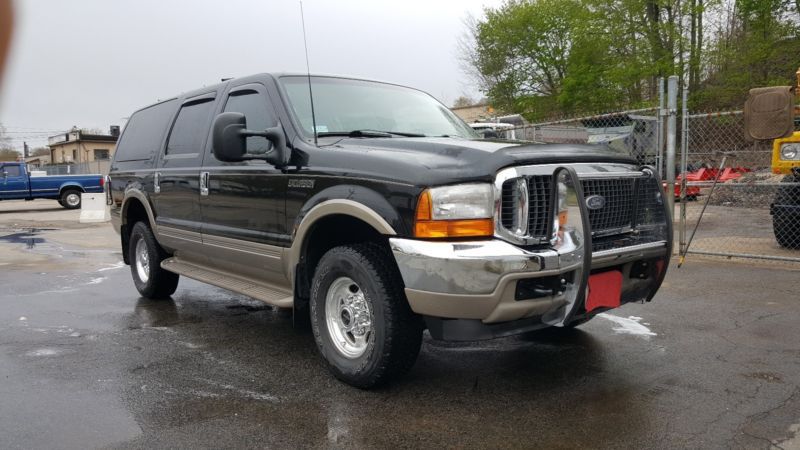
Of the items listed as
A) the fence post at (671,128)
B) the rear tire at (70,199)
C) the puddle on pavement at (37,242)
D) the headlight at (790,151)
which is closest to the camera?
the fence post at (671,128)

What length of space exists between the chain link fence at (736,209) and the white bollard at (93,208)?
14882 millimetres

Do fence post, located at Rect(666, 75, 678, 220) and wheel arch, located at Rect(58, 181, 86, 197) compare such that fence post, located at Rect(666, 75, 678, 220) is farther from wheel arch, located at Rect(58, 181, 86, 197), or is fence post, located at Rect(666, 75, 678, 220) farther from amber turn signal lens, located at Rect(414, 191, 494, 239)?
wheel arch, located at Rect(58, 181, 86, 197)

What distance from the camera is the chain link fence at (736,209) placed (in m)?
7.54

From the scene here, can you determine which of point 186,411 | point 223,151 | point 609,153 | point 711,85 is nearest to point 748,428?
point 609,153

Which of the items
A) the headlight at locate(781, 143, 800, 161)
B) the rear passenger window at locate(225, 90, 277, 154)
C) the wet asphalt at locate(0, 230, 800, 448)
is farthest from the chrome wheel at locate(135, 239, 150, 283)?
the headlight at locate(781, 143, 800, 161)

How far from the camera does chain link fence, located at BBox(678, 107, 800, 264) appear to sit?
7543mm

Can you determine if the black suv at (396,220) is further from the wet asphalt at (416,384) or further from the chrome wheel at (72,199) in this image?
the chrome wheel at (72,199)

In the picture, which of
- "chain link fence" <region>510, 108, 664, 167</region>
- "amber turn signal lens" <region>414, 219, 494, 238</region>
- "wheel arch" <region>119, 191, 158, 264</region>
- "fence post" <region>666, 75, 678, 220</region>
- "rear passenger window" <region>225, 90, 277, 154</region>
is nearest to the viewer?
"amber turn signal lens" <region>414, 219, 494, 238</region>

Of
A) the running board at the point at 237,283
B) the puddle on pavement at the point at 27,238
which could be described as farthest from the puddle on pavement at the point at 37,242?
the running board at the point at 237,283

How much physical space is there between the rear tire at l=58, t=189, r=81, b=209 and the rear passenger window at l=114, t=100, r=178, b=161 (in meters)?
18.4

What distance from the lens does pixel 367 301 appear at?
3502 mm

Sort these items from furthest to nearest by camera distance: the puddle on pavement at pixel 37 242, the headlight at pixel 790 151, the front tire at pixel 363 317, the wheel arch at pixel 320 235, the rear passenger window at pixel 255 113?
the puddle on pavement at pixel 37 242 < the headlight at pixel 790 151 < the rear passenger window at pixel 255 113 < the wheel arch at pixel 320 235 < the front tire at pixel 363 317

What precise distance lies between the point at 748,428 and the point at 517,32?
37313 mm

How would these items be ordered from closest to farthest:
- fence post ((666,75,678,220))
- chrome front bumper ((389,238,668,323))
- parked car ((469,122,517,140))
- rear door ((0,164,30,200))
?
chrome front bumper ((389,238,668,323)) < parked car ((469,122,517,140)) < fence post ((666,75,678,220)) < rear door ((0,164,30,200))
